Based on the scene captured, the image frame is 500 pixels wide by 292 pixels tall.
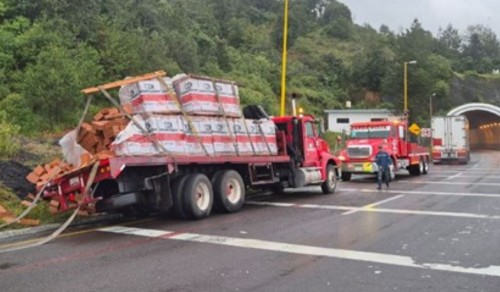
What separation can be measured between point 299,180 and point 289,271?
9.48 m

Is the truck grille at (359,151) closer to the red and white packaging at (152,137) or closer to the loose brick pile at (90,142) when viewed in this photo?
the red and white packaging at (152,137)

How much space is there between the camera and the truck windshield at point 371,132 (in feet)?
82.3

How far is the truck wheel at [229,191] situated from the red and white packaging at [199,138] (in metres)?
0.73

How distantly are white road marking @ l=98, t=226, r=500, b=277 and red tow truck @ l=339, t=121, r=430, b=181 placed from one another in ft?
47.3

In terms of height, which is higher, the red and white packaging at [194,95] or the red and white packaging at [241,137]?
the red and white packaging at [194,95]

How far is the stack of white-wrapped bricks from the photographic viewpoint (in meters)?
11.8

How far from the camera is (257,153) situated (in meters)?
15.0

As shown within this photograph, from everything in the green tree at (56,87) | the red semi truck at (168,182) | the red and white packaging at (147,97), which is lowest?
the red semi truck at (168,182)

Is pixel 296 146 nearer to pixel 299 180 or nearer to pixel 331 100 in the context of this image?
pixel 299 180

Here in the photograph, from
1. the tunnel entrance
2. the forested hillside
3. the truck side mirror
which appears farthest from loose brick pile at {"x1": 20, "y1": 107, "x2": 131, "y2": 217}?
the tunnel entrance

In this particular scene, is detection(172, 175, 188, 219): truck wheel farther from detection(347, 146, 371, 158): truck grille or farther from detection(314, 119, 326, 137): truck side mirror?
detection(347, 146, 371, 158): truck grille

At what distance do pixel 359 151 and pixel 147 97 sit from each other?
14.1 meters

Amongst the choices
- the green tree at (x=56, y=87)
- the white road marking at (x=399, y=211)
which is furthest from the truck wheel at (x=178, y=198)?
the green tree at (x=56, y=87)

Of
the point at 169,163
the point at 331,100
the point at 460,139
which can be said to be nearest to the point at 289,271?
the point at 169,163
